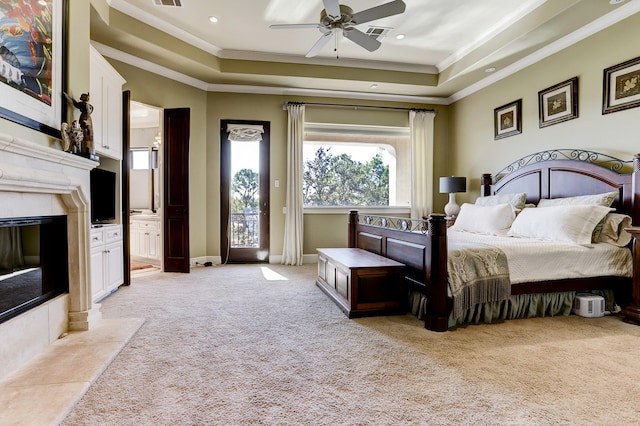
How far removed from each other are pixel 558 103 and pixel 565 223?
69.5 inches

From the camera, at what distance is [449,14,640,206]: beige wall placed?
333 centimetres

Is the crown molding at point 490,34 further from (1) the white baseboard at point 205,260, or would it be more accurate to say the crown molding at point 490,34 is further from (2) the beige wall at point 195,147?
(1) the white baseboard at point 205,260

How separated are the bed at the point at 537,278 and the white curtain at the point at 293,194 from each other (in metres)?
1.91

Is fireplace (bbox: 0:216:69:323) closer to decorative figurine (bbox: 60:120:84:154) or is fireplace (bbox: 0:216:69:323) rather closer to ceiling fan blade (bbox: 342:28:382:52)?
decorative figurine (bbox: 60:120:84:154)

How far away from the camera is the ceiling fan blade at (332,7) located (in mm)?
2871

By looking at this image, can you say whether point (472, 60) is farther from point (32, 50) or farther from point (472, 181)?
point (32, 50)

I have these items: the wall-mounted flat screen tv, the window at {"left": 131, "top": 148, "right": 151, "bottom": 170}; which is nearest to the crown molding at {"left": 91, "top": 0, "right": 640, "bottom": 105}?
the wall-mounted flat screen tv

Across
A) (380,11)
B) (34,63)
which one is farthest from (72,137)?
(380,11)

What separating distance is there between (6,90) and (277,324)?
2.36 m

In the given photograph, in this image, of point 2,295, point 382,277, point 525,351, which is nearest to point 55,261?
point 2,295

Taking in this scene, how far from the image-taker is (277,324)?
9.20 feet

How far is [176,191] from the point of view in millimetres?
4906

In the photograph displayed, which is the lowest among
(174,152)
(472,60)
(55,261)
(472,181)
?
(55,261)

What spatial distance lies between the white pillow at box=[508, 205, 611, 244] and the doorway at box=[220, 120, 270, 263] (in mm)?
3862
